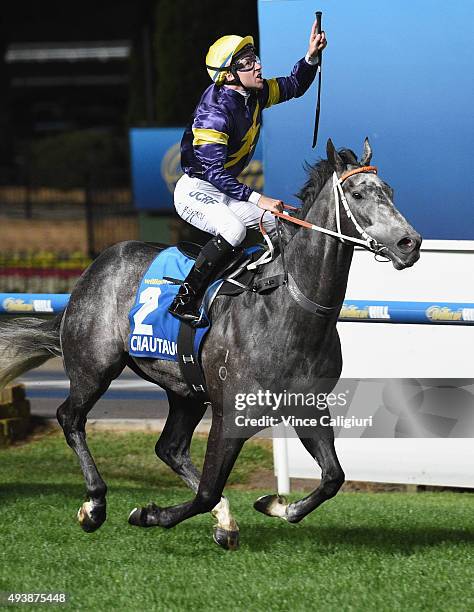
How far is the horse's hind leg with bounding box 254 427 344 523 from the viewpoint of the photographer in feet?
18.9

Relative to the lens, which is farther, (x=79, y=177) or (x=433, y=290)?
(x=79, y=177)

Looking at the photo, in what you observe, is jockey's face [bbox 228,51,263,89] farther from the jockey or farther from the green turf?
the green turf

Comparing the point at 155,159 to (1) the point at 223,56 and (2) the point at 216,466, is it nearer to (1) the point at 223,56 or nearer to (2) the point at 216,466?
(1) the point at 223,56

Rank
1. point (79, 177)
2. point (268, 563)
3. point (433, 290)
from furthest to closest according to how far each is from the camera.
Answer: point (79, 177) → point (433, 290) → point (268, 563)

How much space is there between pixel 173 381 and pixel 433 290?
1790 millimetres

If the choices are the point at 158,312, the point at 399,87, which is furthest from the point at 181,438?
the point at 399,87

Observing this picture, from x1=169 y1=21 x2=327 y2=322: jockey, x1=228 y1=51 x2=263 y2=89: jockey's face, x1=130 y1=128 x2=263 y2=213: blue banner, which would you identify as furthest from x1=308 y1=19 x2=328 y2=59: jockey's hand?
x1=130 y1=128 x2=263 y2=213: blue banner

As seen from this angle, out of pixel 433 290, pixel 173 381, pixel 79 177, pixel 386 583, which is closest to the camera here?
pixel 386 583

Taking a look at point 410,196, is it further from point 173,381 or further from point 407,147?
point 173,381

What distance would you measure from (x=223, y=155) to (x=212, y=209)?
0.32 meters

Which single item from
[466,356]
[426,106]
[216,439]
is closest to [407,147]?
[426,106]

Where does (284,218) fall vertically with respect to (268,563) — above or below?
above

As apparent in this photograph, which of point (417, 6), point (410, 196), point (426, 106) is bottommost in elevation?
point (410, 196)

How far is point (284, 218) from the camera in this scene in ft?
18.8
